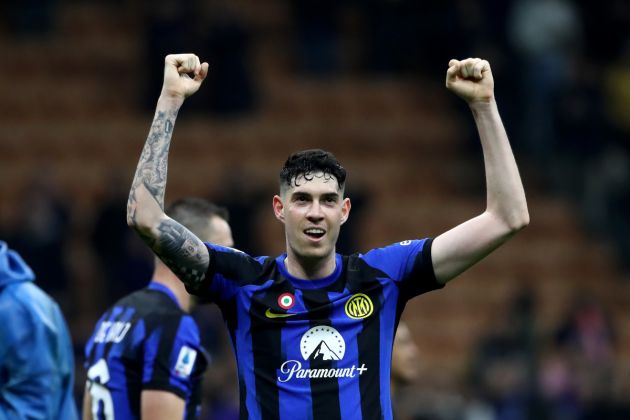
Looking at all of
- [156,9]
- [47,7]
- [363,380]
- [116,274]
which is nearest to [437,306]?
[116,274]

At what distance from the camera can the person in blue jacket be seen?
19.6 feet

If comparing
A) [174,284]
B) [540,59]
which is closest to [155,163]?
[174,284]

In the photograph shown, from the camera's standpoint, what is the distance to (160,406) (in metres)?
5.84

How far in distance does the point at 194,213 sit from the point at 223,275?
128 cm

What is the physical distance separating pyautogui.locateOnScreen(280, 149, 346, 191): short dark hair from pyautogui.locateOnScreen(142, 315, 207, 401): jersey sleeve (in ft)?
3.66

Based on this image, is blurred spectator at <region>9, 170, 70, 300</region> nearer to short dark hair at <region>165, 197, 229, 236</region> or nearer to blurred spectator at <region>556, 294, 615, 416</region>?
blurred spectator at <region>556, 294, 615, 416</region>

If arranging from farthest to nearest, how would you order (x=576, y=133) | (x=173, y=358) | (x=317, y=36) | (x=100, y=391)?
(x=317, y=36)
(x=576, y=133)
(x=100, y=391)
(x=173, y=358)

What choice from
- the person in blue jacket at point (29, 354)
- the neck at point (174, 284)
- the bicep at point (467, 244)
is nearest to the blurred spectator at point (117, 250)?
the neck at point (174, 284)

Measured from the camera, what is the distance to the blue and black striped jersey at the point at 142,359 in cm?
594

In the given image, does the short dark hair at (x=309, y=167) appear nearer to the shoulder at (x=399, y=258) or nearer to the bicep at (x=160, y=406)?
the shoulder at (x=399, y=258)

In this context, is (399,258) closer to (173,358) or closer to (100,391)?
(173,358)

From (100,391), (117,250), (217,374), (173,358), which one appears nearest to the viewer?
(173,358)

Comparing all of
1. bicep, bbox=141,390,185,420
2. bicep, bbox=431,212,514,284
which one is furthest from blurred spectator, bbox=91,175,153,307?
bicep, bbox=431,212,514,284

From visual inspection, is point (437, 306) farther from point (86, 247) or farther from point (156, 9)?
point (156, 9)
